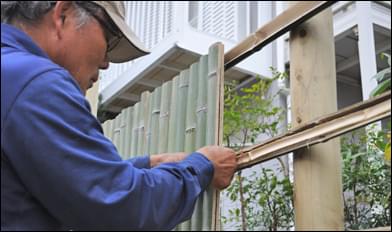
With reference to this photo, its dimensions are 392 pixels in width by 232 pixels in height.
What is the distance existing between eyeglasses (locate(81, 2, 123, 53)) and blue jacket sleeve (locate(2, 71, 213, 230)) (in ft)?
0.74

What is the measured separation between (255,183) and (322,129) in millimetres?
2835

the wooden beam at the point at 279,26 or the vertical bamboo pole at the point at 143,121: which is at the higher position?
the wooden beam at the point at 279,26

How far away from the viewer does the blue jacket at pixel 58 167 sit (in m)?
1.03

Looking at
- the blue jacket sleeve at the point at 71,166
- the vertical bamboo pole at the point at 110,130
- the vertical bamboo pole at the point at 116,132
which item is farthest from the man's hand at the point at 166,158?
the vertical bamboo pole at the point at 110,130

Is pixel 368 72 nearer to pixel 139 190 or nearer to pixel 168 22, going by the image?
pixel 168 22

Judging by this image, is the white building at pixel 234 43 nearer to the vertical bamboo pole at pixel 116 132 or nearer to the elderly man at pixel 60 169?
the vertical bamboo pole at pixel 116 132

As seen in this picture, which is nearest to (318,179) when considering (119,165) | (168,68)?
(119,165)

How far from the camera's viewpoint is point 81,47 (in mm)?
1263

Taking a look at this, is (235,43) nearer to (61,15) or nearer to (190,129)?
(190,129)

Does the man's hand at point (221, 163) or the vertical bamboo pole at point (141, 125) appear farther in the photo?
the vertical bamboo pole at point (141, 125)

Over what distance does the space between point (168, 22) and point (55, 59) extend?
682cm

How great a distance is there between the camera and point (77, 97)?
3.62 feet

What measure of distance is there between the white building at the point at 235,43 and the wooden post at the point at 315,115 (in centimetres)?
324

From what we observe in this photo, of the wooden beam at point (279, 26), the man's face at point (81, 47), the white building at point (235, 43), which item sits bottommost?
the man's face at point (81, 47)
